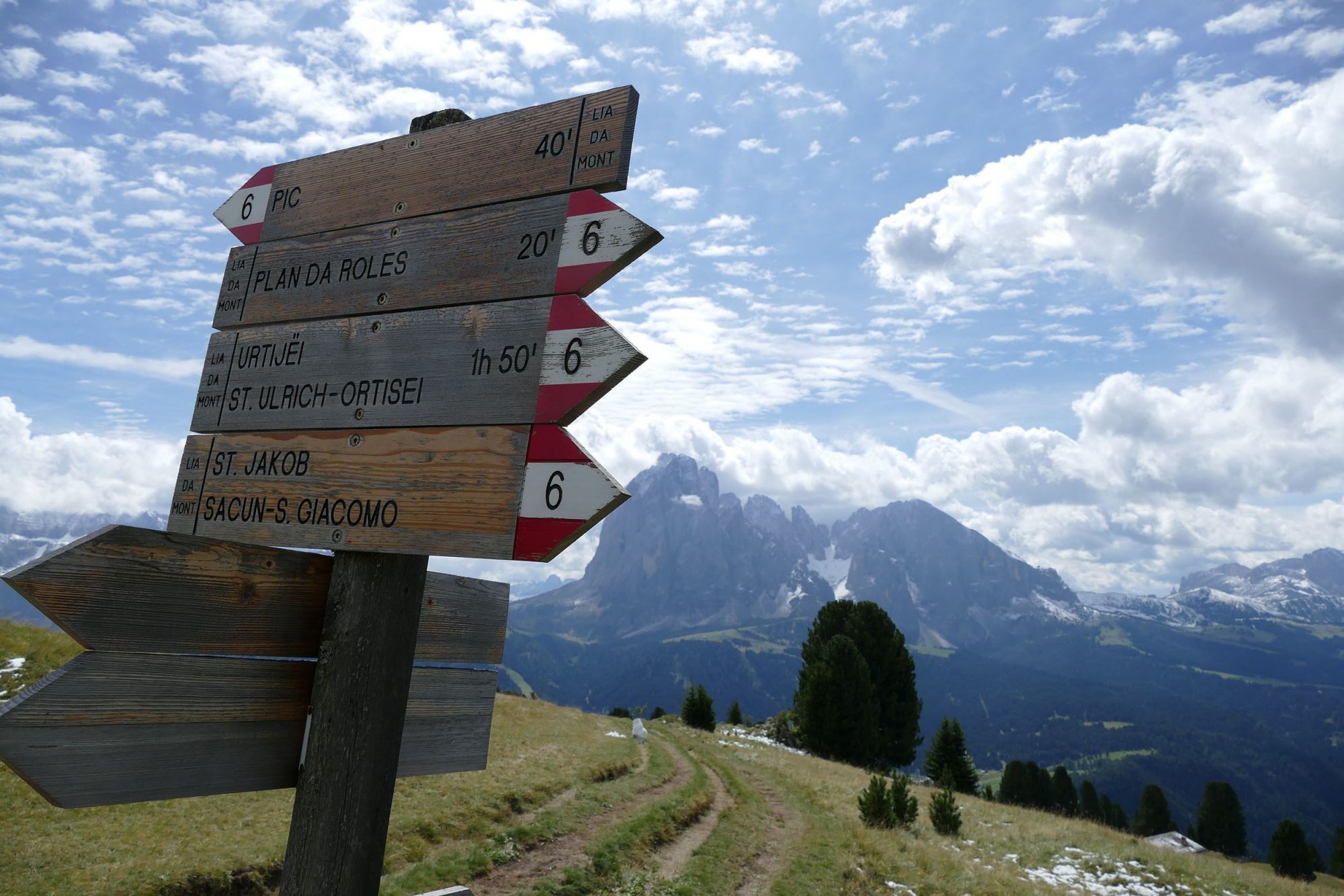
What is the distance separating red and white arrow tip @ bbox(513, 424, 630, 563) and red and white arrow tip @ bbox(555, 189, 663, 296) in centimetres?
74

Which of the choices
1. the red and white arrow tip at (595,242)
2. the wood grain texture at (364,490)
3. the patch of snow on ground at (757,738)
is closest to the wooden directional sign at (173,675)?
the wood grain texture at (364,490)

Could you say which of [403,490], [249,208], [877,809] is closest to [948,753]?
[877,809]

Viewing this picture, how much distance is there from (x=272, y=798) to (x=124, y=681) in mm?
13928

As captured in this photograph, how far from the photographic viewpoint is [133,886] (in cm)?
921

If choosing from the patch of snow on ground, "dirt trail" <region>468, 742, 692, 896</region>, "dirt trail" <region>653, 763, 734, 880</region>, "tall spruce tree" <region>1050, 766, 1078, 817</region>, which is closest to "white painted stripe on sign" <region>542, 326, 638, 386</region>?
"dirt trail" <region>468, 742, 692, 896</region>

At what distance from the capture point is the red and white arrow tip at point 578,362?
2904 mm

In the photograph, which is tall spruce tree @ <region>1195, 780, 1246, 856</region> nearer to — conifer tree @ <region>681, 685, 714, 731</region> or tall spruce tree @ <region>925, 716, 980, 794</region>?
tall spruce tree @ <region>925, 716, 980, 794</region>

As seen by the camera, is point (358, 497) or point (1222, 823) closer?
point (358, 497)

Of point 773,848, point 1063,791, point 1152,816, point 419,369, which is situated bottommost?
point 1152,816

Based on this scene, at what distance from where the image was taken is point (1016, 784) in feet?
273

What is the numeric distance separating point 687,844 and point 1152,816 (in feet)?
313

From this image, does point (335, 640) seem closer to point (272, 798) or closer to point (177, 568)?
point (177, 568)

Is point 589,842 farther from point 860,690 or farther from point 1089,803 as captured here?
point 1089,803

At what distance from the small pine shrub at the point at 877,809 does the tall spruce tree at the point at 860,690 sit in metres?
28.7
